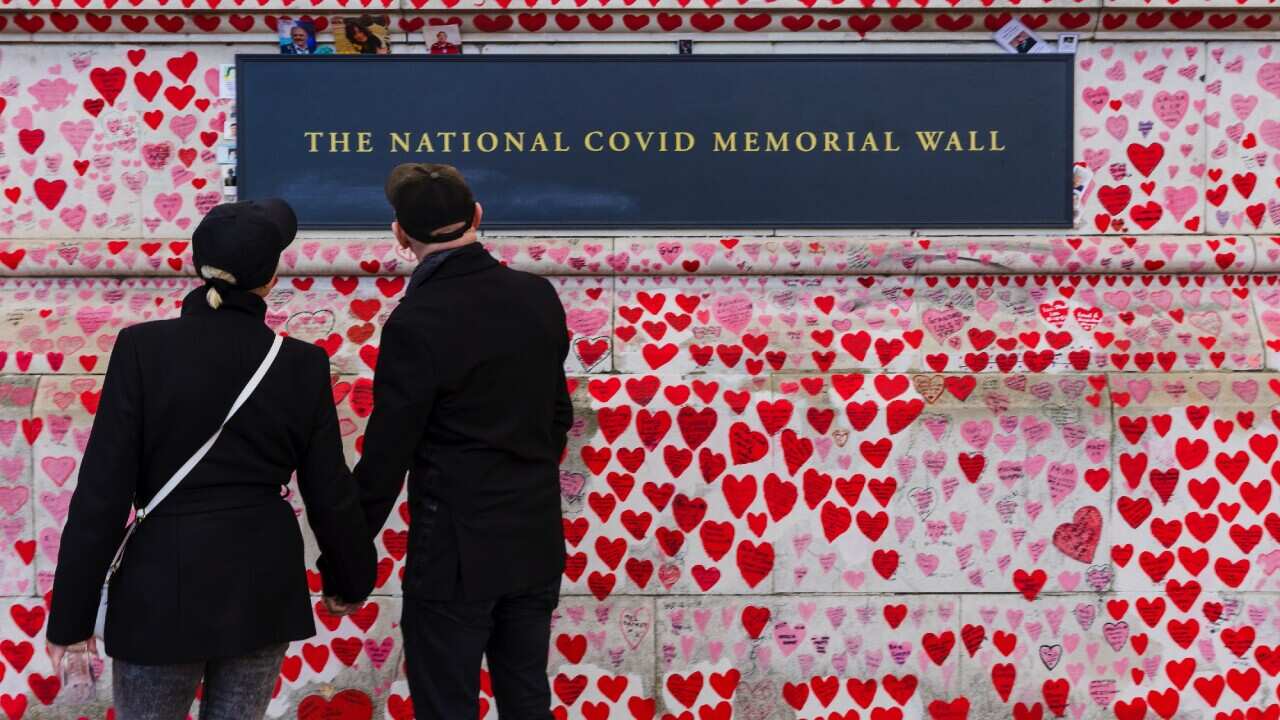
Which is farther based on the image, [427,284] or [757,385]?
[757,385]

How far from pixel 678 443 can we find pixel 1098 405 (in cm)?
156

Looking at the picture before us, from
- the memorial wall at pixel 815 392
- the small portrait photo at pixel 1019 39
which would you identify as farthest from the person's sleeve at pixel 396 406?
the small portrait photo at pixel 1019 39

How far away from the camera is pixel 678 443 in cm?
399

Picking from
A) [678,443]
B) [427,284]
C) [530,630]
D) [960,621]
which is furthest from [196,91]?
[960,621]

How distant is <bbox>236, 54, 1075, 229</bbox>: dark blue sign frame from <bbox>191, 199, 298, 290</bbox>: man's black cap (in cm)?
166

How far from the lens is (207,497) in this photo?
2459 millimetres

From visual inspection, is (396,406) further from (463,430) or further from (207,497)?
(207,497)

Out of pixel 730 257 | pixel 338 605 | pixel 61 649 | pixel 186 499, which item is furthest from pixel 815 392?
pixel 61 649

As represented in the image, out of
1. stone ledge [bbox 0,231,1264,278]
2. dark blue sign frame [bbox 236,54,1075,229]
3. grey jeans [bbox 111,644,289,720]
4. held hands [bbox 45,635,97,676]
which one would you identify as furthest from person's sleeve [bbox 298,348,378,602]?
dark blue sign frame [bbox 236,54,1075,229]

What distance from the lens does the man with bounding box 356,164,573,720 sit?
267 centimetres

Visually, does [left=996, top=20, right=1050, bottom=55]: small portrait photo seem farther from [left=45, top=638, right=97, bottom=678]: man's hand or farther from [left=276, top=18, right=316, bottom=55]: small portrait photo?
[left=45, top=638, right=97, bottom=678]: man's hand

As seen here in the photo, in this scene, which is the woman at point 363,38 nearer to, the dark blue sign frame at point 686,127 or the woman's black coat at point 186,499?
the dark blue sign frame at point 686,127

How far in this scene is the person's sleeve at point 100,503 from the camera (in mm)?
2387

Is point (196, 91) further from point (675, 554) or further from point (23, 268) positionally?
point (675, 554)
